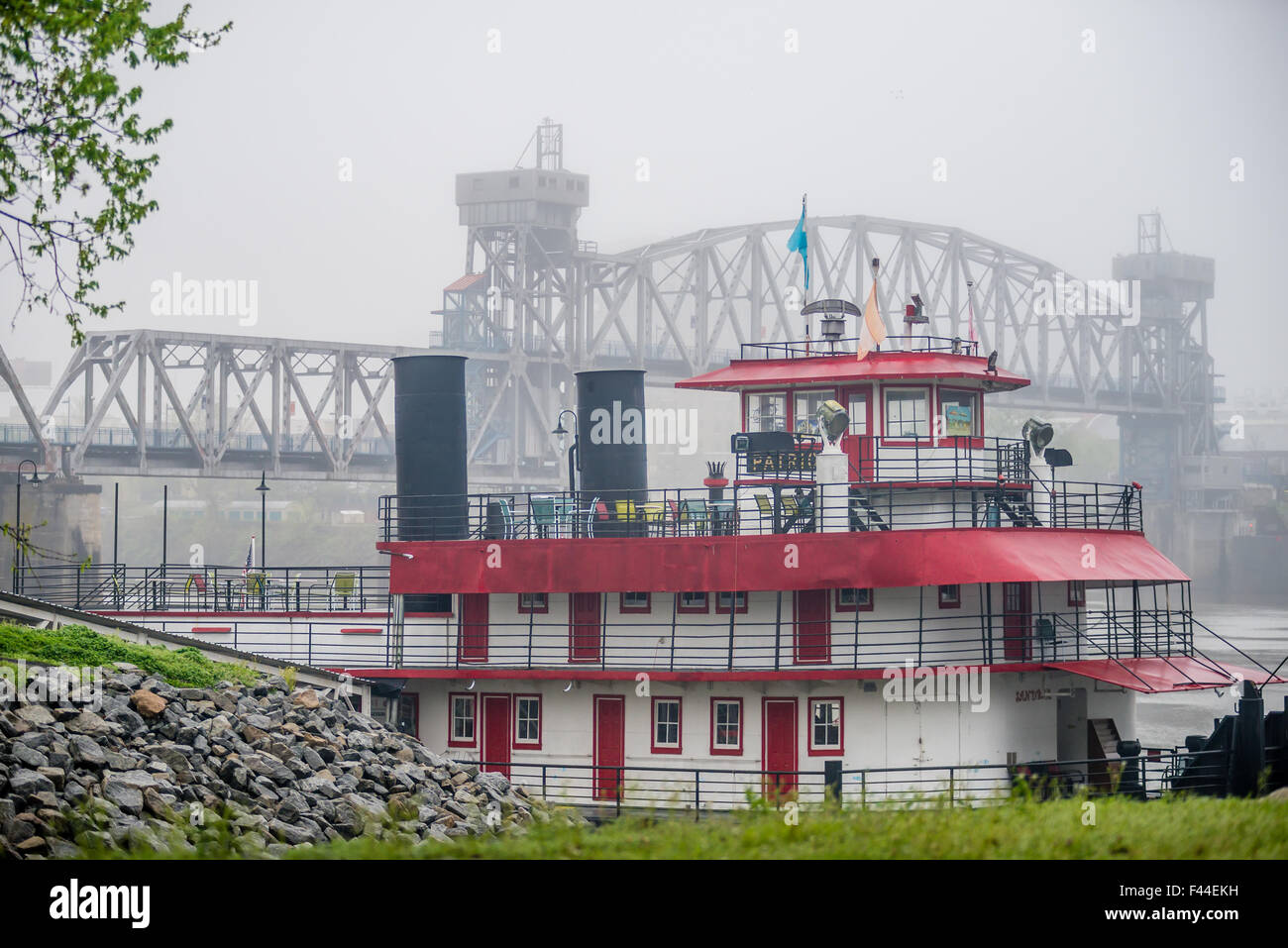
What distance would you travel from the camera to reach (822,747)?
922 inches

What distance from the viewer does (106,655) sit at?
800 inches

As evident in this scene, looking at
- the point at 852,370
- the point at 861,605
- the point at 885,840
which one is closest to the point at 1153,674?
the point at 861,605

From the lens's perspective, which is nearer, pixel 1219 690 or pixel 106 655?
pixel 106 655

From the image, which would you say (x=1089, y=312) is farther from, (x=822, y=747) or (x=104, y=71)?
(x=104, y=71)

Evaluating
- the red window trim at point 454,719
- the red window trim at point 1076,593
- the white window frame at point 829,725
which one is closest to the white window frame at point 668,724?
the white window frame at point 829,725

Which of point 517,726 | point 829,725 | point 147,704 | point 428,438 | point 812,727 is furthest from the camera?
point 428,438

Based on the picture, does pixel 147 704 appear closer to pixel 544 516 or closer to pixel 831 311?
pixel 544 516

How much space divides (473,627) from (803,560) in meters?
6.35

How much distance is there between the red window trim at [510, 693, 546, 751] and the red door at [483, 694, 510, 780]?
0.32 feet

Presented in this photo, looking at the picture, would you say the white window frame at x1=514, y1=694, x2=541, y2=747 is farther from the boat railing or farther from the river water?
the river water

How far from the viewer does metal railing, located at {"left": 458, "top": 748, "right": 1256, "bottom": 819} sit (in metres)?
22.1

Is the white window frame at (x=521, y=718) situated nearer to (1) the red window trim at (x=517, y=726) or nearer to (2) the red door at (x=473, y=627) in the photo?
(1) the red window trim at (x=517, y=726)
